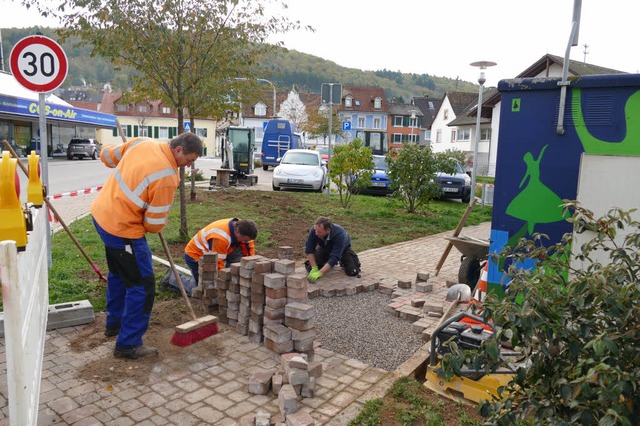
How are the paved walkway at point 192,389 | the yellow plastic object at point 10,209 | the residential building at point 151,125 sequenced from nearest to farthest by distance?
1. the yellow plastic object at point 10,209
2. the paved walkway at point 192,389
3. the residential building at point 151,125

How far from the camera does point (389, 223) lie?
38.8 feet

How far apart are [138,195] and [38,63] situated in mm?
2985

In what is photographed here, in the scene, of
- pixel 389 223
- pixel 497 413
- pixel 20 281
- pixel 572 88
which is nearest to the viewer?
pixel 497 413

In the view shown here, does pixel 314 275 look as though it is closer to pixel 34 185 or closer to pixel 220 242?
pixel 220 242

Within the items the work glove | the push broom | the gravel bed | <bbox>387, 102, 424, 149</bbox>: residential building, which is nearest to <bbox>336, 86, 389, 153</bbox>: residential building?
<bbox>387, 102, 424, 149</bbox>: residential building

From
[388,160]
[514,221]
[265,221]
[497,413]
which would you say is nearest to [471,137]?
[388,160]

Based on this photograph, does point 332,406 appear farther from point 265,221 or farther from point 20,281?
point 265,221

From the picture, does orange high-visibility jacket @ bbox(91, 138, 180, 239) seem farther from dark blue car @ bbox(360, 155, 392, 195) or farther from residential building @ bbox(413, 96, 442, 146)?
residential building @ bbox(413, 96, 442, 146)

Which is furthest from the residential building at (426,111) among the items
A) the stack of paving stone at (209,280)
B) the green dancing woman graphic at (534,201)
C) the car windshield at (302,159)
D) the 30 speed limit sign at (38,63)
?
the stack of paving stone at (209,280)

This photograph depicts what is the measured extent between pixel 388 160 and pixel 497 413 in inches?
450

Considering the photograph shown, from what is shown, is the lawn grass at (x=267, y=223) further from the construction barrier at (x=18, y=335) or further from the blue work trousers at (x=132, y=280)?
the construction barrier at (x=18, y=335)

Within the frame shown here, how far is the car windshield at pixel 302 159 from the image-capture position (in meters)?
18.7

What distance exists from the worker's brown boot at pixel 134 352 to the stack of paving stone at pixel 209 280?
1.03 meters

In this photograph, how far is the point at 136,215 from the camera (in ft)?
13.7
